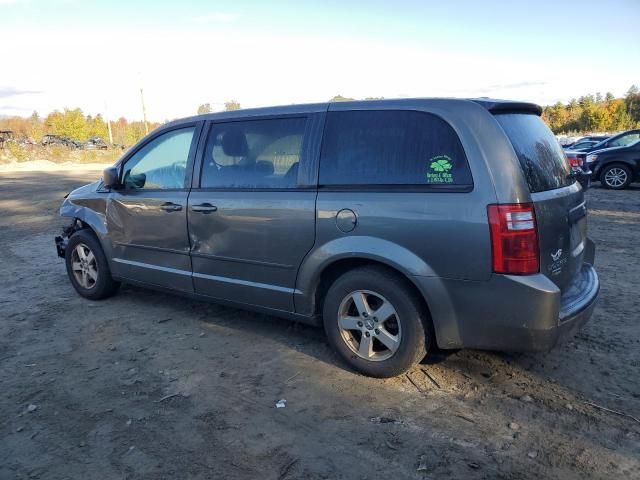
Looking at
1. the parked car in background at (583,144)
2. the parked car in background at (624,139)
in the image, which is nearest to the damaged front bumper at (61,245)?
the parked car in background at (624,139)

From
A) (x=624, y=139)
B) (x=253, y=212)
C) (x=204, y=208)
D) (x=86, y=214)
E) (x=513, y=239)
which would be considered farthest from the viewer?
(x=624, y=139)

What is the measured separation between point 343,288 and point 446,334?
2.44 feet

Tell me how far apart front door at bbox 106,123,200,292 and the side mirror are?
8cm

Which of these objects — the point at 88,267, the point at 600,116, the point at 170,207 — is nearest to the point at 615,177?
the point at 170,207

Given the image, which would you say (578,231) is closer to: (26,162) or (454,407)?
(454,407)

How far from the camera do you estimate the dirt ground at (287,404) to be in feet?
8.74

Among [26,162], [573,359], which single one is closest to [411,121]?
[573,359]

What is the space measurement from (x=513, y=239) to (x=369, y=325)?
3.63 ft

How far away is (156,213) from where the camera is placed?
4.59 metres

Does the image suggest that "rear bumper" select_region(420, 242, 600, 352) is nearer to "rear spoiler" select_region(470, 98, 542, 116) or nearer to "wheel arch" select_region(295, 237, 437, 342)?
"wheel arch" select_region(295, 237, 437, 342)

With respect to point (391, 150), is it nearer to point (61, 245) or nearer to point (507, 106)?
point (507, 106)

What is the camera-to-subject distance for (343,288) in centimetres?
354

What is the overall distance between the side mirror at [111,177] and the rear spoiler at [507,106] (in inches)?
130

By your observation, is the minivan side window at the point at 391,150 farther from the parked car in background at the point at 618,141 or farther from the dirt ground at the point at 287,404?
the parked car in background at the point at 618,141
